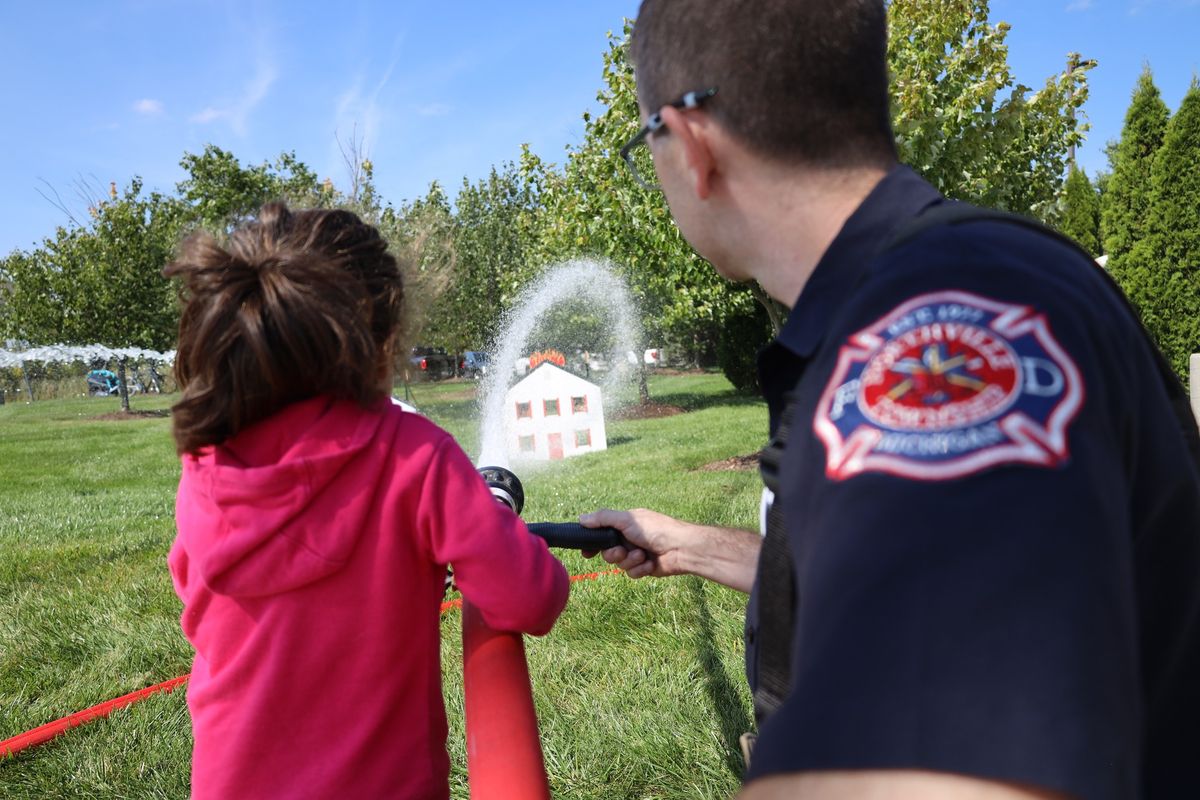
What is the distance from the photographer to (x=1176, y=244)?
10078 mm

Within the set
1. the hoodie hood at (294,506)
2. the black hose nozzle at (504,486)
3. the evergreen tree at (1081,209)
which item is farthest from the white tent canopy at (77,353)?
the hoodie hood at (294,506)

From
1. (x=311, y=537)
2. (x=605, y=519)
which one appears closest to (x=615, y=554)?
(x=605, y=519)

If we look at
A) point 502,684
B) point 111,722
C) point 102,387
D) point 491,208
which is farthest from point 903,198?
point 102,387

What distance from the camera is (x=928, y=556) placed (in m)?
0.60

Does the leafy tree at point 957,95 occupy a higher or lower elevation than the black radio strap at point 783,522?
higher

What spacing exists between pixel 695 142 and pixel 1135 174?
11156 mm

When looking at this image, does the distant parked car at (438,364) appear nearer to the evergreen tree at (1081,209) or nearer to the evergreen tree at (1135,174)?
the evergreen tree at (1081,209)

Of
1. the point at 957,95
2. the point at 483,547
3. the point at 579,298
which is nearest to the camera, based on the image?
the point at 483,547

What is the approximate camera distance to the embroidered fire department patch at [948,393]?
0.63 meters

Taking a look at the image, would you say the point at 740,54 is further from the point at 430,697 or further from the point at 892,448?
the point at 430,697

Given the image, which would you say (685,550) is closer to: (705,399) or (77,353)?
(705,399)

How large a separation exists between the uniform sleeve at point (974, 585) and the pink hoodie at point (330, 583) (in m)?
0.85

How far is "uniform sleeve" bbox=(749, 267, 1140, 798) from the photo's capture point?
0.58 meters

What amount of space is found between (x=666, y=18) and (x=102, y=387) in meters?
→ 41.4
